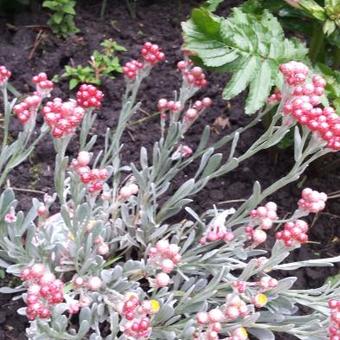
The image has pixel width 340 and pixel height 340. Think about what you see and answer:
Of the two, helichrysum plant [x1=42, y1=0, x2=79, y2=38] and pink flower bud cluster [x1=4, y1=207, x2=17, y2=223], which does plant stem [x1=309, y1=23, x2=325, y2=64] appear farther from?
pink flower bud cluster [x1=4, y1=207, x2=17, y2=223]

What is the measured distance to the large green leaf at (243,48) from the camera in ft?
5.46

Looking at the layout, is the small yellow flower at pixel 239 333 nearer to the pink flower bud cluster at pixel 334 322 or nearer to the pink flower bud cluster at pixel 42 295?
the pink flower bud cluster at pixel 334 322

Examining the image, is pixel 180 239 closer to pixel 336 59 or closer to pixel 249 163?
pixel 249 163

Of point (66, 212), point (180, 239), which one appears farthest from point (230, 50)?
point (66, 212)

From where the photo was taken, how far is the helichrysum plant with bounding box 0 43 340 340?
1.30 m

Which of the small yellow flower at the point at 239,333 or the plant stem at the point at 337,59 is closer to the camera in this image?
the small yellow flower at the point at 239,333

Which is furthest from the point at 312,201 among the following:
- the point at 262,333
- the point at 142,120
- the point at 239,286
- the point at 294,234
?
the point at 142,120

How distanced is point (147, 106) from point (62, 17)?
0.42 m

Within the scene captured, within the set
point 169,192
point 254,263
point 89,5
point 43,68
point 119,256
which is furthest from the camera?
point 89,5

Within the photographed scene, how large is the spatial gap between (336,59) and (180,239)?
0.71m

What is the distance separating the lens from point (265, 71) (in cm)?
170

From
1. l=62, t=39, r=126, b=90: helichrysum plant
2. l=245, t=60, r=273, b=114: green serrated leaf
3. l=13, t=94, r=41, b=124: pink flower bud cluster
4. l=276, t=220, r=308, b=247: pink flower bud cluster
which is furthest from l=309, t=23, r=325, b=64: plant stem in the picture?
l=13, t=94, r=41, b=124: pink flower bud cluster

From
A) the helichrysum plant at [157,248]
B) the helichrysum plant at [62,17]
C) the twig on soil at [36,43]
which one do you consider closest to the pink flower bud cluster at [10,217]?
the helichrysum plant at [157,248]

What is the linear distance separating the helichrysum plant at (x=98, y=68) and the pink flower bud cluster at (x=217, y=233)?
736mm
